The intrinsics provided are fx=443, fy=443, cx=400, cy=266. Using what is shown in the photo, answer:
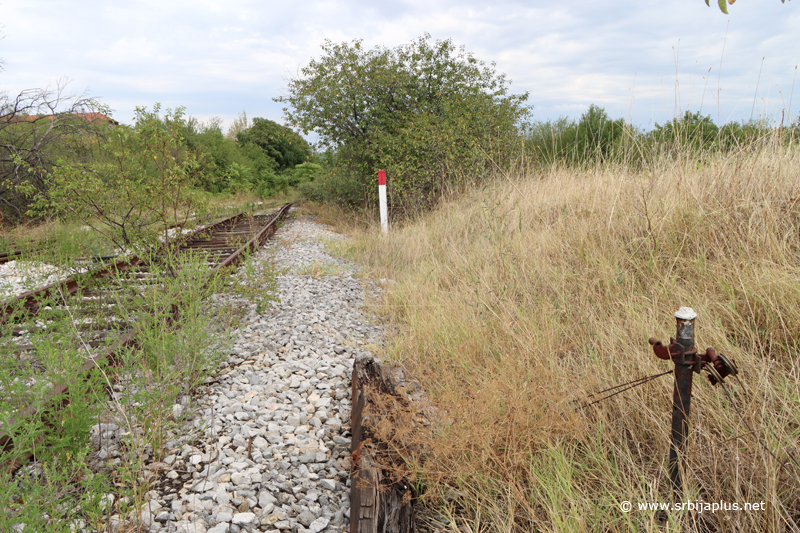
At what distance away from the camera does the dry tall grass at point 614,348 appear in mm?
1948

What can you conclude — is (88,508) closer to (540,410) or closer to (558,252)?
(540,410)

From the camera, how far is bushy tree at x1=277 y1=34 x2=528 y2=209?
10.8m

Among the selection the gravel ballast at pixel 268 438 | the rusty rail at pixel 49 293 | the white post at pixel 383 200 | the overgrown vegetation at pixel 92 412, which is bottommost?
the gravel ballast at pixel 268 438

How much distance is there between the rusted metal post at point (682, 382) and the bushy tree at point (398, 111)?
353 inches

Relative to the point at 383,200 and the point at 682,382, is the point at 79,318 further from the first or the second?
the point at 383,200

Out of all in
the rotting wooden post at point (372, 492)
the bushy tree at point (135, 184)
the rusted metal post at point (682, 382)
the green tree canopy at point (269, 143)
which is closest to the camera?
the rusted metal post at point (682, 382)

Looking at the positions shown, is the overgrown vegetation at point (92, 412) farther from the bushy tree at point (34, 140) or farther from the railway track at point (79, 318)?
the bushy tree at point (34, 140)

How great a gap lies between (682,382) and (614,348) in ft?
3.52

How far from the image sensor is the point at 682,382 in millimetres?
1778

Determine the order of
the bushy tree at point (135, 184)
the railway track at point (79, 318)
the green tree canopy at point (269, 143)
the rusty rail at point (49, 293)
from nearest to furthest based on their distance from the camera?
1. the railway track at point (79, 318)
2. the rusty rail at point (49, 293)
3. the bushy tree at point (135, 184)
4. the green tree canopy at point (269, 143)

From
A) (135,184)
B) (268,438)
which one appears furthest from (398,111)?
(268,438)

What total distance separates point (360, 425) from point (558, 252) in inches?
116

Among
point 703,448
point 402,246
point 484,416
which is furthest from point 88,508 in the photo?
point 402,246

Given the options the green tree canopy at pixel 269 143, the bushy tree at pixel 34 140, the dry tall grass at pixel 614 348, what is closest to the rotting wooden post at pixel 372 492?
the dry tall grass at pixel 614 348
